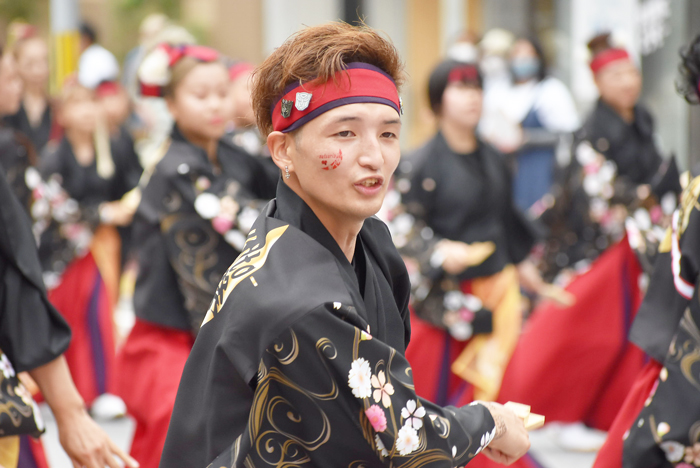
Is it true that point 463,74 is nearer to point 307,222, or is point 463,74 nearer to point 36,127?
point 307,222

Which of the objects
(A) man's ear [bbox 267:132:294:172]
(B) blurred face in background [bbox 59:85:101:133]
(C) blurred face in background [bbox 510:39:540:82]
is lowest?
(B) blurred face in background [bbox 59:85:101:133]

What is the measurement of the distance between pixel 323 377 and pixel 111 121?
19.6 feet

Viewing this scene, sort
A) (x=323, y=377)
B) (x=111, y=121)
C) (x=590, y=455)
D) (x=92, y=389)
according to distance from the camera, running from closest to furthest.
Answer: (x=323, y=377), (x=590, y=455), (x=92, y=389), (x=111, y=121)

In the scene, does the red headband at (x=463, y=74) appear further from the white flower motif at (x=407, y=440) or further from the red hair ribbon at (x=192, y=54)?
the white flower motif at (x=407, y=440)

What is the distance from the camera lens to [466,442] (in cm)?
168

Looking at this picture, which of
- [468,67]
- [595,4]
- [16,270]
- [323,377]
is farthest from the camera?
[595,4]

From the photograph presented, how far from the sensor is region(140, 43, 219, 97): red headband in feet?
11.3

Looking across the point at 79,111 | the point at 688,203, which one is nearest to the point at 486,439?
the point at 688,203

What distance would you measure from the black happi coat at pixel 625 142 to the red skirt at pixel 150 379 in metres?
2.57

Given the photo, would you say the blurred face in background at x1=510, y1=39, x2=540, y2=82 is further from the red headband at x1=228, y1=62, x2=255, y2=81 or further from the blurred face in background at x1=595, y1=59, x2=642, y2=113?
the red headband at x1=228, y1=62, x2=255, y2=81

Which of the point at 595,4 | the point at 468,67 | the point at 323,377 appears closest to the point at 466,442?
the point at 323,377

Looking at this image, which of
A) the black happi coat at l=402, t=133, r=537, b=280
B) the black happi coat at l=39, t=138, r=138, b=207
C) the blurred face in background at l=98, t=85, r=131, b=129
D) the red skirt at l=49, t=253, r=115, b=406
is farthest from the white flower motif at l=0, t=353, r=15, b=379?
the blurred face in background at l=98, t=85, r=131, b=129

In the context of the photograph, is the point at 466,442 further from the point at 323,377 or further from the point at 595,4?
the point at 595,4

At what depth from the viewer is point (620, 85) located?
16.0 ft
